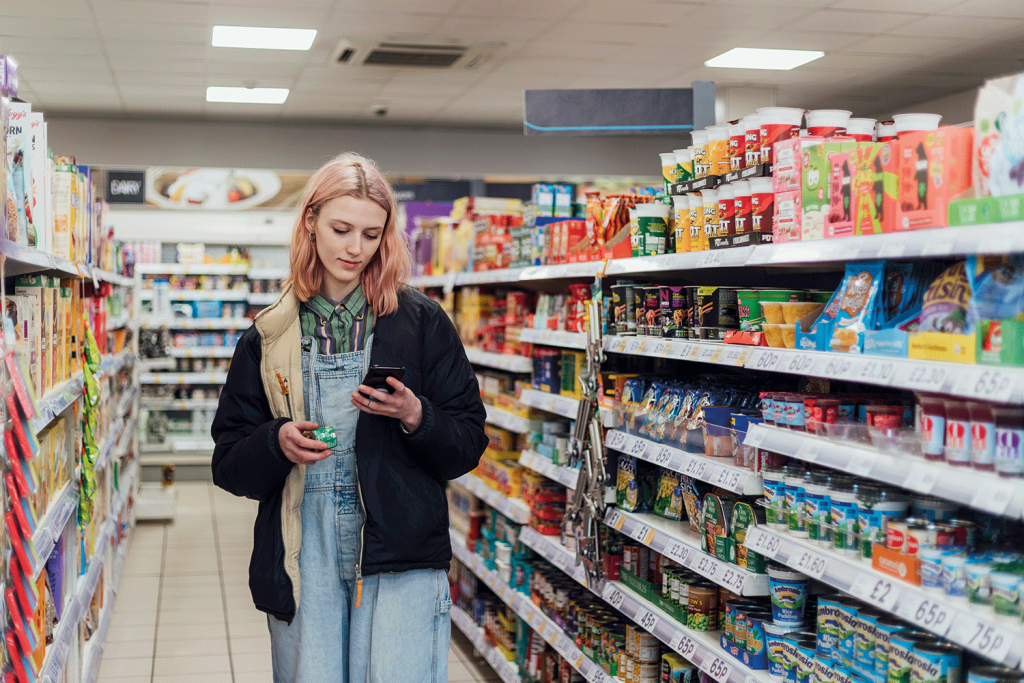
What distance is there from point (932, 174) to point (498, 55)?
19.3ft

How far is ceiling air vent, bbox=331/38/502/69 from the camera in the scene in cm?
696

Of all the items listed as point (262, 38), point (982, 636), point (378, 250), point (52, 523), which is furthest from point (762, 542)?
point (262, 38)

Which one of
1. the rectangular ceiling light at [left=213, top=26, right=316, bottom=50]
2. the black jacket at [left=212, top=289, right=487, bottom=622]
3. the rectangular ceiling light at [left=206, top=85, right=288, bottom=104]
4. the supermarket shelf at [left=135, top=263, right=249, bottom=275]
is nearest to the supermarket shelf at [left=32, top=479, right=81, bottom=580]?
the black jacket at [left=212, top=289, right=487, bottom=622]

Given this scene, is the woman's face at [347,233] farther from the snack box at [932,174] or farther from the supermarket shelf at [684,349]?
the snack box at [932,174]

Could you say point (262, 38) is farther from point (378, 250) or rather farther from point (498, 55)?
point (378, 250)

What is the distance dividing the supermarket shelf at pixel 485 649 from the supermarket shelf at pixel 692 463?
4.55 ft

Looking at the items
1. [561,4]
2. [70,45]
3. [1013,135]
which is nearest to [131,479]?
[70,45]

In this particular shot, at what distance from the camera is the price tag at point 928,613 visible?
1.61 m

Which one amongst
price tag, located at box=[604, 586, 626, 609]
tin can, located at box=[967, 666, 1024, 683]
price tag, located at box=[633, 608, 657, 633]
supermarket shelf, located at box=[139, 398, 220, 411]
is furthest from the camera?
supermarket shelf, located at box=[139, 398, 220, 411]

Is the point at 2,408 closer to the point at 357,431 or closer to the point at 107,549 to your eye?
the point at 357,431

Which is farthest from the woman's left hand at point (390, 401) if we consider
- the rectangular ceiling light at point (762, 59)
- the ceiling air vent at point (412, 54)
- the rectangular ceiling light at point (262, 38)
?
the rectangular ceiling light at point (762, 59)

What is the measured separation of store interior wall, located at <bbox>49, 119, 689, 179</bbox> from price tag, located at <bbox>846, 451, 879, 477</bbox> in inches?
315

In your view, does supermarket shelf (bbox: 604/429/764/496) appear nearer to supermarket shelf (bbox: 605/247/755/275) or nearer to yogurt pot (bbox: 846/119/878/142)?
supermarket shelf (bbox: 605/247/755/275)

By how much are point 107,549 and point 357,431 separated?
3.20 metres
